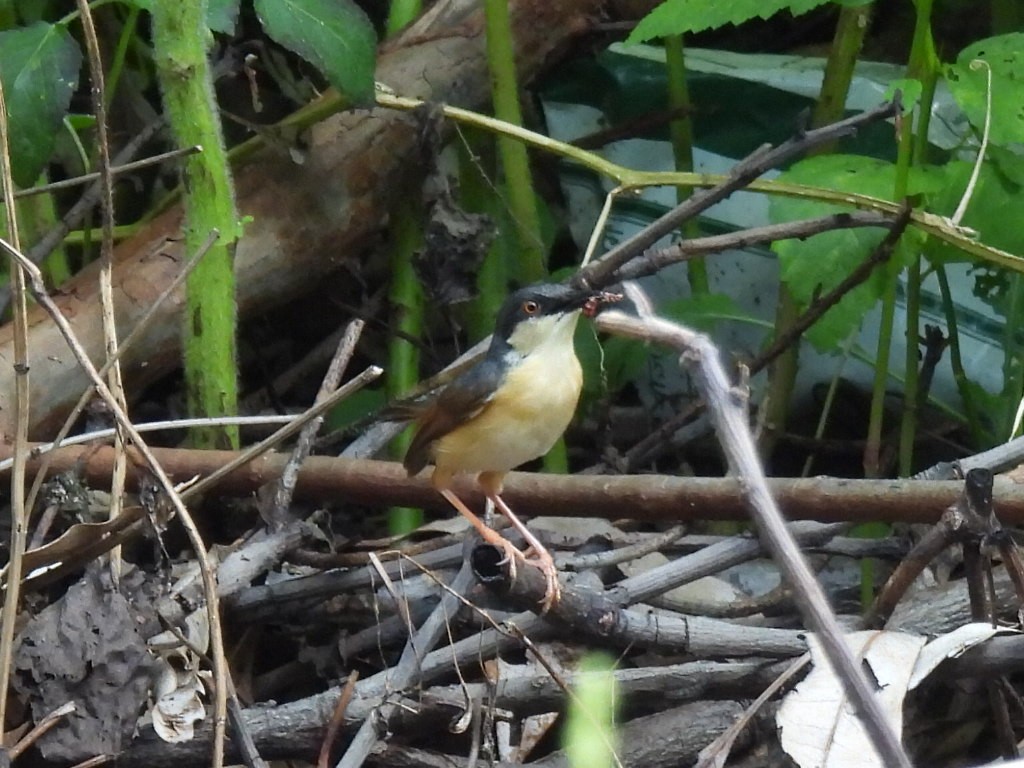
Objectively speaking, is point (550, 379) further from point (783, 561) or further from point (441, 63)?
point (783, 561)

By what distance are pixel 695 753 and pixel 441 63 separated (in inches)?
81.1

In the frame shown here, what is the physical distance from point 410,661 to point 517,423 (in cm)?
56

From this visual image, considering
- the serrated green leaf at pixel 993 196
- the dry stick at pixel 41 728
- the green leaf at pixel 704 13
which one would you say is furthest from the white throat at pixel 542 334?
the dry stick at pixel 41 728

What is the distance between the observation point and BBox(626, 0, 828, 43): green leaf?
7.54ft

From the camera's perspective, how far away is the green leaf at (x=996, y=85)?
224 centimetres

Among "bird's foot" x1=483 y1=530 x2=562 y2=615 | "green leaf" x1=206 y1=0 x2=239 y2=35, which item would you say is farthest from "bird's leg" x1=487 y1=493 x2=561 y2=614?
"green leaf" x1=206 y1=0 x2=239 y2=35

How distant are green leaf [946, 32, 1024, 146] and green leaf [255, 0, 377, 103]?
1180mm

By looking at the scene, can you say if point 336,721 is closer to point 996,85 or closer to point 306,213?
point 306,213

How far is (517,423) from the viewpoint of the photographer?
2.46 meters

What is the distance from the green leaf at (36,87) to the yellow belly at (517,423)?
1024 mm

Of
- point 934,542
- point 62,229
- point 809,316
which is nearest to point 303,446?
point 62,229

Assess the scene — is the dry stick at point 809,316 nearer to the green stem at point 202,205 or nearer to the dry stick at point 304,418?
the dry stick at point 304,418

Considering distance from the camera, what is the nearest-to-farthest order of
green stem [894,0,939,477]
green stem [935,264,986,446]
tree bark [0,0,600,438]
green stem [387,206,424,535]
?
green stem [894,0,939,477] → green stem [935,264,986,446] → tree bark [0,0,600,438] → green stem [387,206,424,535]

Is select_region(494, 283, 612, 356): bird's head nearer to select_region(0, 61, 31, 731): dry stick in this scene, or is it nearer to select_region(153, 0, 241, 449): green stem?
select_region(153, 0, 241, 449): green stem
